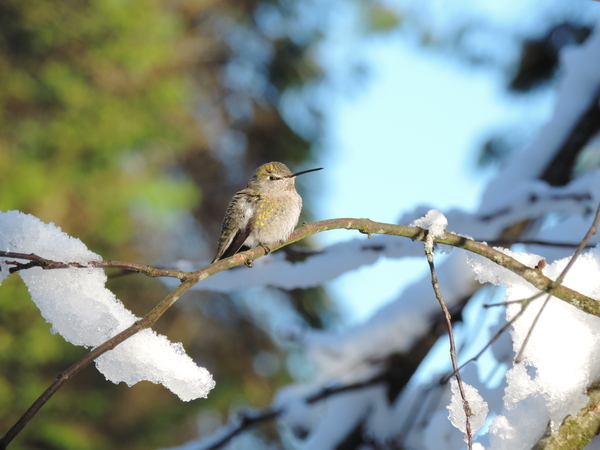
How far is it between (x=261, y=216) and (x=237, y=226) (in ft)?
0.38

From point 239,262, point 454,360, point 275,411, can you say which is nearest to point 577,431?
point 454,360

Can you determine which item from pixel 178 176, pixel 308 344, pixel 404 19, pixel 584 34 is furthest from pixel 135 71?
pixel 584 34

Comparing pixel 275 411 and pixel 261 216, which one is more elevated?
pixel 261 216

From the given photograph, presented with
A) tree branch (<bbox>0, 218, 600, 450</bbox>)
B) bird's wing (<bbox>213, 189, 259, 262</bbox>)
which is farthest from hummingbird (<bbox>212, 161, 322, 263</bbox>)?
tree branch (<bbox>0, 218, 600, 450</bbox>)

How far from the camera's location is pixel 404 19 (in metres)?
5.46

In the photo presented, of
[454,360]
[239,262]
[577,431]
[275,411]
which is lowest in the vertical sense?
[577,431]

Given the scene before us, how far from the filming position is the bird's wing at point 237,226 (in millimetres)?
2311

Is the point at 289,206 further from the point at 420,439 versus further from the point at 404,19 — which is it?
the point at 404,19

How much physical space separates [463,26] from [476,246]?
3.86 meters

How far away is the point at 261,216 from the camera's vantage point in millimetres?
2385

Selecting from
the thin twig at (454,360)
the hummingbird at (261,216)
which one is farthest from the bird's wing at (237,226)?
the thin twig at (454,360)

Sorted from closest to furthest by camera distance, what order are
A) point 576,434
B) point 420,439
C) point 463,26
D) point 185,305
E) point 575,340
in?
point 576,434, point 575,340, point 420,439, point 463,26, point 185,305

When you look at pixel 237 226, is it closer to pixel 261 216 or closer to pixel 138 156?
pixel 261 216

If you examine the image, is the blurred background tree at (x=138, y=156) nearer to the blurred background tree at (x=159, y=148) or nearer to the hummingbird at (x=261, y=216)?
the blurred background tree at (x=159, y=148)
